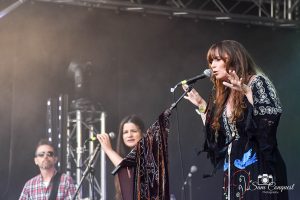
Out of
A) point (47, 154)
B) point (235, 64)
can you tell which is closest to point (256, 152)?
point (235, 64)

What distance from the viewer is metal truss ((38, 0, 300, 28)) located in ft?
25.4

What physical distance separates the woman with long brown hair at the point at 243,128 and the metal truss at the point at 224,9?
4.09 metres

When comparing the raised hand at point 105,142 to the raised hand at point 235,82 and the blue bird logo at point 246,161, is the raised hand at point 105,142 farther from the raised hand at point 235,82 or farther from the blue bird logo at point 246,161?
the raised hand at point 235,82

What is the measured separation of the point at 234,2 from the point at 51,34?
105 inches

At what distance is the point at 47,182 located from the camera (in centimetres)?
726

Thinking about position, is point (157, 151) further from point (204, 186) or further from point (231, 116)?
point (204, 186)

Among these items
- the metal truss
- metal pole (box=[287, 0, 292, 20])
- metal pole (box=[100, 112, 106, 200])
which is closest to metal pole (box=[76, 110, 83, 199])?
metal pole (box=[100, 112, 106, 200])

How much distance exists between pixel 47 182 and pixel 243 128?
13.7 ft

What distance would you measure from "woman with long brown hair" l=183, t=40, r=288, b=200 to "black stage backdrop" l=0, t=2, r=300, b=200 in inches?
157

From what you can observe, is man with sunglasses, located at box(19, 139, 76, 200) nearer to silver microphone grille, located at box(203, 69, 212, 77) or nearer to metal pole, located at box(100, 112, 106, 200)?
metal pole, located at box(100, 112, 106, 200)

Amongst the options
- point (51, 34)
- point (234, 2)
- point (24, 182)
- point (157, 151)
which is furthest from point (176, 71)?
point (157, 151)

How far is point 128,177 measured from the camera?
3816mm

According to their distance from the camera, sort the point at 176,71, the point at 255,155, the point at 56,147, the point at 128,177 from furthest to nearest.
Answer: the point at 176,71
the point at 56,147
the point at 128,177
the point at 255,155

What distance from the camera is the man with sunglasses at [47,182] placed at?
7.12 meters
